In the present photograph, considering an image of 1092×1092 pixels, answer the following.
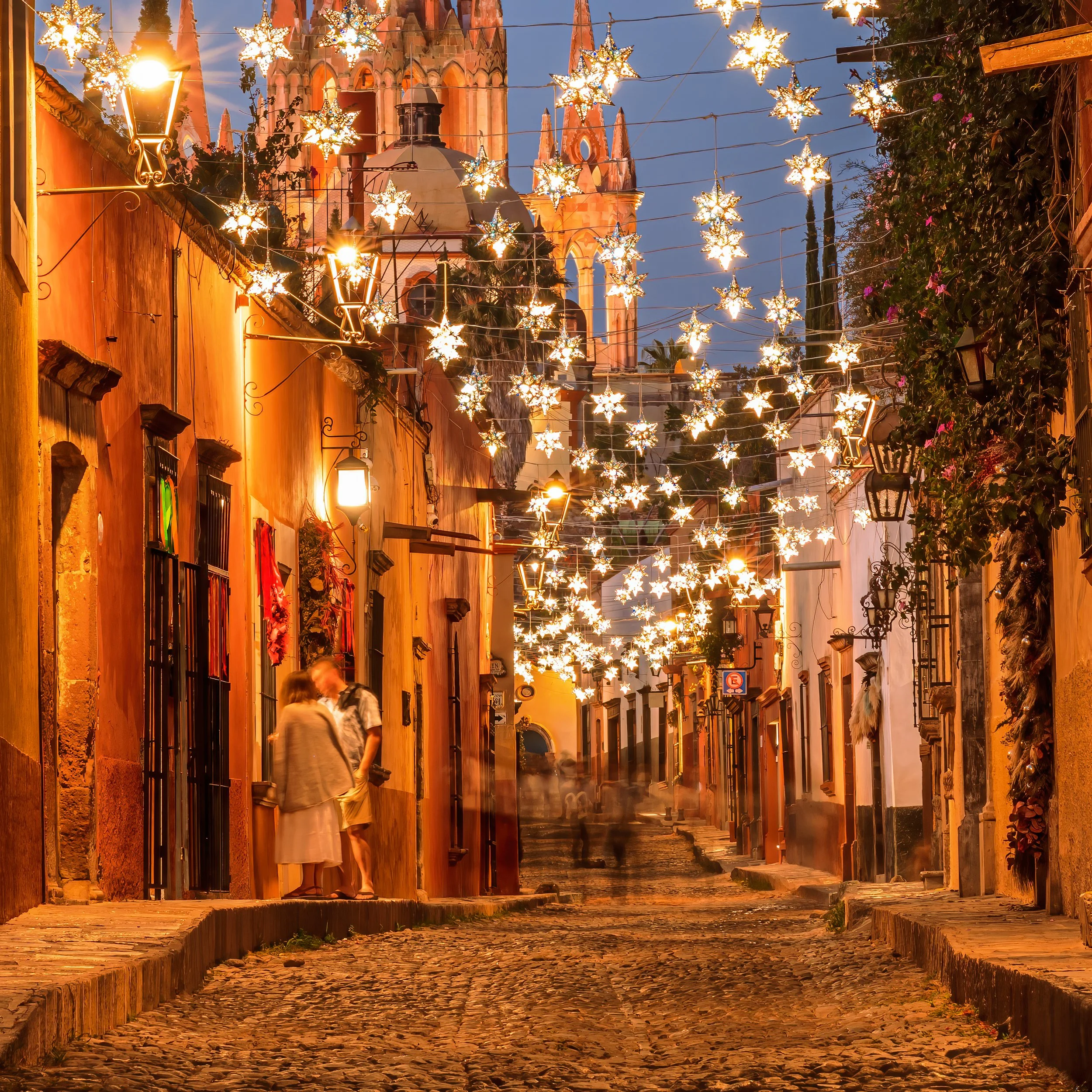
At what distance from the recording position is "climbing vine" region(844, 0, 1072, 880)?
9.55 metres

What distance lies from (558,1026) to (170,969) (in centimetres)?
147

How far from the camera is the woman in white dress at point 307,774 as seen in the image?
38.3 feet

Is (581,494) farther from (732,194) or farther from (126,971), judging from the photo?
(126,971)

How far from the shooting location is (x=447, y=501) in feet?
81.0

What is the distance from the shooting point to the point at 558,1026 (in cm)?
700

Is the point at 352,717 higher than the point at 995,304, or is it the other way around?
the point at 995,304

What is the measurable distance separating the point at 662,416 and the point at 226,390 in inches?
3328

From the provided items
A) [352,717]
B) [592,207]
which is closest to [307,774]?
[352,717]

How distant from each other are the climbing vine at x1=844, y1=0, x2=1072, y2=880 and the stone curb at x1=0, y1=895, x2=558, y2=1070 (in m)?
4.21

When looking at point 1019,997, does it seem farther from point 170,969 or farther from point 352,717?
point 352,717

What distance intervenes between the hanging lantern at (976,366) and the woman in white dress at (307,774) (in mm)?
4484

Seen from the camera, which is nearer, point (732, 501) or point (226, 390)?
point (226, 390)

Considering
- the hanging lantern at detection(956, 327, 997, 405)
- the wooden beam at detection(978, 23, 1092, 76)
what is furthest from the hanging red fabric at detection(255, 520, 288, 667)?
the wooden beam at detection(978, 23, 1092, 76)

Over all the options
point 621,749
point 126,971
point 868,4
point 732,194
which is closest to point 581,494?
point 621,749
